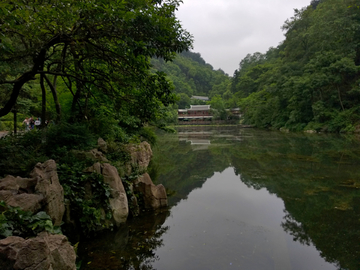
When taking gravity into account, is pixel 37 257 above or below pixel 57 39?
below

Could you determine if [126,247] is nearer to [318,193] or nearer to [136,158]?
[136,158]

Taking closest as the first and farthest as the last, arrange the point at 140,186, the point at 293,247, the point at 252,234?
the point at 293,247, the point at 252,234, the point at 140,186

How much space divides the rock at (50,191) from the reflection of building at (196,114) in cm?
5798

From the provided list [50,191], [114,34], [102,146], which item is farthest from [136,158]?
[50,191]

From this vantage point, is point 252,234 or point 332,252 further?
point 252,234

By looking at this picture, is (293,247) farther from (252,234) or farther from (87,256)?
(87,256)

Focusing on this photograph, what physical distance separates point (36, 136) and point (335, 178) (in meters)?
9.56

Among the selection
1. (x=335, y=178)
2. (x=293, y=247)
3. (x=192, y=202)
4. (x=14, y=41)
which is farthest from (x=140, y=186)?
(x=335, y=178)

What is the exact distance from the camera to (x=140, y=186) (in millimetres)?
6402

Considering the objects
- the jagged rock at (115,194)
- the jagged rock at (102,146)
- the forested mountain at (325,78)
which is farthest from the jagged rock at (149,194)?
the forested mountain at (325,78)

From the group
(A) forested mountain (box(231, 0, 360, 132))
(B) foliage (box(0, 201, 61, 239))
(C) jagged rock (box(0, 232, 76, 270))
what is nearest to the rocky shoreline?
(C) jagged rock (box(0, 232, 76, 270))

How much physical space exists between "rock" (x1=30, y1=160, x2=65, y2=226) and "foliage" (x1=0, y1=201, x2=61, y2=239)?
0.49 m

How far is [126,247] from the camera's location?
448 centimetres

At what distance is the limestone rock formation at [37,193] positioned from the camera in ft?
11.1
